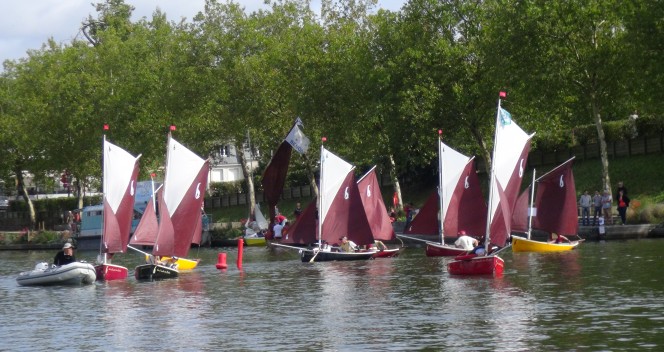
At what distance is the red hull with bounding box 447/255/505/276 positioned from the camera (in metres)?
47.4

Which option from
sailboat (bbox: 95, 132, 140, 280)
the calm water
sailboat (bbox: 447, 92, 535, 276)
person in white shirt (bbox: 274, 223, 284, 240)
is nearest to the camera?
the calm water

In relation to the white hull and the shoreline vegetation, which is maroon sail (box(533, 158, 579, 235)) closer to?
the shoreline vegetation

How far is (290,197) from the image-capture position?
111m

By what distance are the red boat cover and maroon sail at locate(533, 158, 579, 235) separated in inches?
293

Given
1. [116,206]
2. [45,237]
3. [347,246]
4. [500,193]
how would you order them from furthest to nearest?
[45,237] → [347,246] → [116,206] → [500,193]

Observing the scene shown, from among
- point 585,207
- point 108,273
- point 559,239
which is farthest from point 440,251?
point 108,273

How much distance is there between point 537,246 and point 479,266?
1392 centimetres

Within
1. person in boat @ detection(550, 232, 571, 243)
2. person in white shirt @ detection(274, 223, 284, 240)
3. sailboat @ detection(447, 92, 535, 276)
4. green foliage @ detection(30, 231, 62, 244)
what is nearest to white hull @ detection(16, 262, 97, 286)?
sailboat @ detection(447, 92, 535, 276)

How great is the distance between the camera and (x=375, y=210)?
6316 cm

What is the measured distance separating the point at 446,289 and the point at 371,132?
46.5m

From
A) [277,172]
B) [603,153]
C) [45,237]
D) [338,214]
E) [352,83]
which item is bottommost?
[338,214]

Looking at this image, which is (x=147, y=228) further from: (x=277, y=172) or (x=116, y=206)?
(x=277, y=172)

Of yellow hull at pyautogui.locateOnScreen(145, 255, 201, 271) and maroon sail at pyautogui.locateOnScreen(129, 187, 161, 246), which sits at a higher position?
maroon sail at pyautogui.locateOnScreen(129, 187, 161, 246)

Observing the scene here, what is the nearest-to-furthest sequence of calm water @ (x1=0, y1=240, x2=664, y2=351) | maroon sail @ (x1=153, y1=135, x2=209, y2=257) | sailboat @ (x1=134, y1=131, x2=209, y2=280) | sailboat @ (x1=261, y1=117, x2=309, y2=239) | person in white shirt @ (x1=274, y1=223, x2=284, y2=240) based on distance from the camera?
calm water @ (x1=0, y1=240, x2=664, y2=351) < sailboat @ (x1=134, y1=131, x2=209, y2=280) < maroon sail @ (x1=153, y1=135, x2=209, y2=257) < sailboat @ (x1=261, y1=117, x2=309, y2=239) < person in white shirt @ (x1=274, y1=223, x2=284, y2=240)
